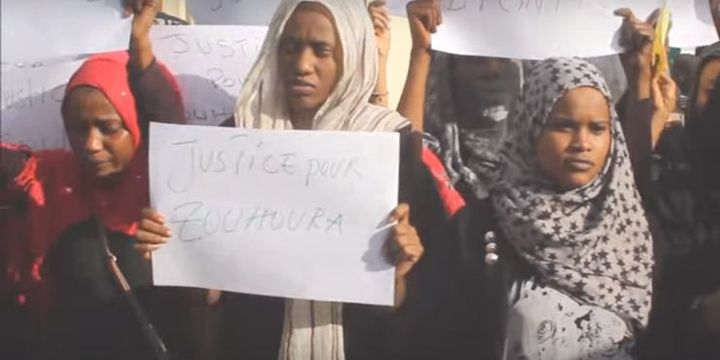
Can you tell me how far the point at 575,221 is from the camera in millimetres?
2094

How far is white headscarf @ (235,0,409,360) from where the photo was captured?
2104 millimetres

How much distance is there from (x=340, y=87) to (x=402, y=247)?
0.41 meters

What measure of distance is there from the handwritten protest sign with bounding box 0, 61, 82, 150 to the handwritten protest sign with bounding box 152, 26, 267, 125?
0.28 meters

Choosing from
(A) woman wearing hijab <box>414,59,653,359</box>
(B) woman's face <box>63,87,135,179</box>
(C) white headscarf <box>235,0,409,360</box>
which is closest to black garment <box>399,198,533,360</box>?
(A) woman wearing hijab <box>414,59,653,359</box>

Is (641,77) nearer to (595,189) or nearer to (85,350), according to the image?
(595,189)

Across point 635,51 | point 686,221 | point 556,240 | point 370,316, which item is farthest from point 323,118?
point 686,221

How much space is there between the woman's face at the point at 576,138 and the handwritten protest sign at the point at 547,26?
122 mm

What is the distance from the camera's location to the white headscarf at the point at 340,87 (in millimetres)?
2102

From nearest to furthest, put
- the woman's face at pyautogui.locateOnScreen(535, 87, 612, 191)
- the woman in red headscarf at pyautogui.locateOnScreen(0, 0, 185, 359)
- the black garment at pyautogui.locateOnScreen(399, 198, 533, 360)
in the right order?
1. the woman's face at pyautogui.locateOnScreen(535, 87, 612, 191)
2. the black garment at pyautogui.locateOnScreen(399, 198, 533, 360)
3. the woman in red headscarf at pyautogui.locateOnScreen(0, 0, 185, 359)

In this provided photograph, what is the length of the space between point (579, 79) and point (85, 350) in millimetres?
1456

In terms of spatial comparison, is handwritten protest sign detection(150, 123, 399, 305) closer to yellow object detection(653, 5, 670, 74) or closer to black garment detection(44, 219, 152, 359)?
black garment detection(44, 219, 152, 359)

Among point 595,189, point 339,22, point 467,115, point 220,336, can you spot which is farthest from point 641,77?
point 220,336

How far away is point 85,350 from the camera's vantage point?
2.39 m

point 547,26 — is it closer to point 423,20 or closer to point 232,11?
point 423,20
